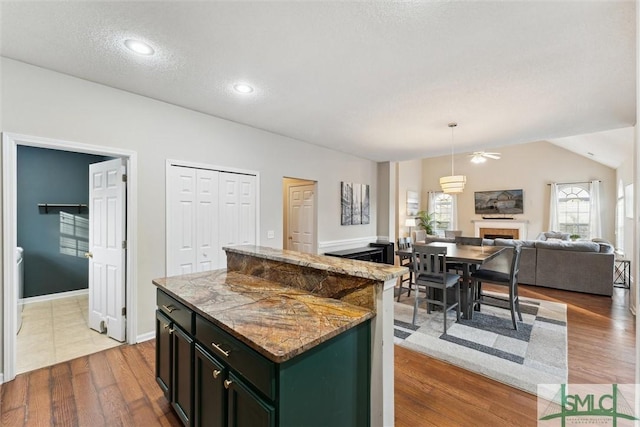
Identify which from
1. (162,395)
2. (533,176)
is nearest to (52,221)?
(162,395)

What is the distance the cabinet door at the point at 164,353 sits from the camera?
187cm

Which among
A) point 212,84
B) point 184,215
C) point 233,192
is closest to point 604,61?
point 212,84

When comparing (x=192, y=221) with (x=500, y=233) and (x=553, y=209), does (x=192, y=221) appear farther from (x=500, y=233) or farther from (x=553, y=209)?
(x=553, y=209)

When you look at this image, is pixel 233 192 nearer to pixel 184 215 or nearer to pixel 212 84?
pixel 184 215

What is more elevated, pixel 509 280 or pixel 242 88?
pixel 242 88

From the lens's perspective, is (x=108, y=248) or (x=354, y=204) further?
(x=354, y=204)

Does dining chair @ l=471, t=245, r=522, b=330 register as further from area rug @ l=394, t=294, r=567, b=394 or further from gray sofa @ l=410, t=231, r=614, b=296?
gray sofa @ l=410, t=231, r=614, b=296

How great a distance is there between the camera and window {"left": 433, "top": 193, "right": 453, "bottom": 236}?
10.1 metres

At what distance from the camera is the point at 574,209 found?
8039 mm

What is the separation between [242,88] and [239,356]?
251 cm

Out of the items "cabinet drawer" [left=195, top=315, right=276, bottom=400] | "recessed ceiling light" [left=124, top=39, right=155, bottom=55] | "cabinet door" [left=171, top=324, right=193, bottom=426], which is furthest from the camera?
"recessed ceiling light" [left=124, top=39, right=155, bottom=55]

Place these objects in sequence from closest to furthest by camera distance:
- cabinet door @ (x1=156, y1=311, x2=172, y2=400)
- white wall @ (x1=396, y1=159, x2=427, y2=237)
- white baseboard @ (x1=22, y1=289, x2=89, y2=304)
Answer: cabinet door @ (x1=156, y1=311, x2=172, y2=400), white baseboard @ (x1=22, y1=289, x2=89, y2=304), white wall @ (x1=396, y1=159, x2=427, y2=237)

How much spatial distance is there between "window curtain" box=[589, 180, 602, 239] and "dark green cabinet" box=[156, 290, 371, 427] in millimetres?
9642

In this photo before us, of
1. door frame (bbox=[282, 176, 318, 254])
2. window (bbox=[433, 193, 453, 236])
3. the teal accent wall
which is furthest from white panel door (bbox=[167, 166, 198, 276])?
window (bbox=[433, 193, 453, 236])
